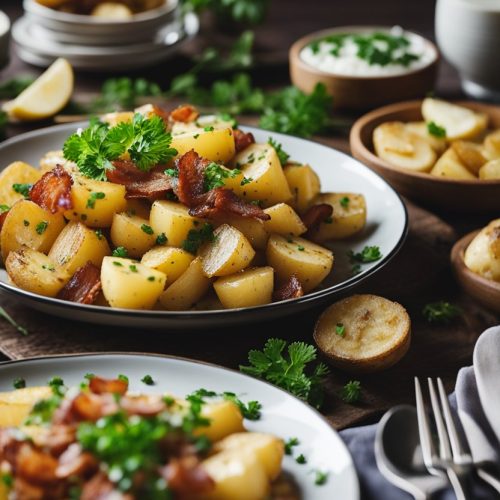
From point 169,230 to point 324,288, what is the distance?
0.47 meters

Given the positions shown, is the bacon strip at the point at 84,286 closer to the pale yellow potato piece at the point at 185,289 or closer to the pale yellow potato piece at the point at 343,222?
the pale yellow potato piece at the point at 185,289

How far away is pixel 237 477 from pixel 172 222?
982 millimetres

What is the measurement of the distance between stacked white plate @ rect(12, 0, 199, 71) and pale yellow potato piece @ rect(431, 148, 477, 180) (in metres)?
1.77

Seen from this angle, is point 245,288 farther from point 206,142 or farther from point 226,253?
point 206,142

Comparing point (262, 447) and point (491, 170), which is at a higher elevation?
point (262, 447)

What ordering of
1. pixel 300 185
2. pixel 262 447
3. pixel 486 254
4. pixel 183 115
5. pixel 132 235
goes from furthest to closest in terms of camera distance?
pixel 183 115
pixel 300 185
pixel 486 254
pixel 132 235
pixel 262 447

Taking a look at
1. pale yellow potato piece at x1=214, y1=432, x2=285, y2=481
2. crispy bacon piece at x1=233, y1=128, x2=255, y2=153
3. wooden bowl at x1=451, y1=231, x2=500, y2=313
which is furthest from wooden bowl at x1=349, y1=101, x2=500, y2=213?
pale yellow potato piece at x1=214, y1=432, x2=285, y2=481

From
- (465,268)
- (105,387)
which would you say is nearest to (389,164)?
(465,268)

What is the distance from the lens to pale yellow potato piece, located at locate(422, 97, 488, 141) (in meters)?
3.34

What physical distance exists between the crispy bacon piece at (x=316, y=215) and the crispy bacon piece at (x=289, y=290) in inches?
12.2

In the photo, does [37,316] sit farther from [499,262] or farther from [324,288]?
[499,262]

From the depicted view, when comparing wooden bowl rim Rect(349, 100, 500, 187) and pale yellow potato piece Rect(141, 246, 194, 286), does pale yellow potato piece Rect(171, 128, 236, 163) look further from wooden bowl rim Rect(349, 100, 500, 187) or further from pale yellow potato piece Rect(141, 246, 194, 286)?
wooden bowl rim Rect(349, 100, 500, 187)

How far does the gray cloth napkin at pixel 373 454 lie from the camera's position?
1.85 m

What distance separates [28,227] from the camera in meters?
2.47
